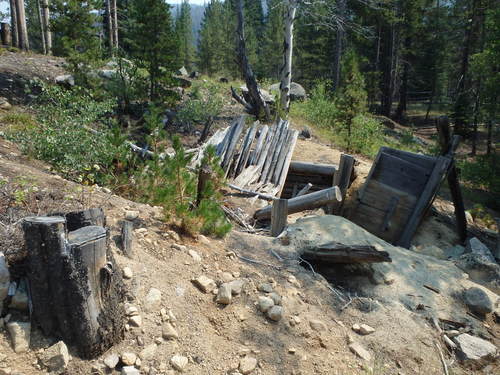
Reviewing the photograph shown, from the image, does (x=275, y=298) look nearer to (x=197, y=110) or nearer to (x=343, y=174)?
(x=343, y=174)

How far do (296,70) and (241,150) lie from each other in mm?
32545

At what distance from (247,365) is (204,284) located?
806 millimetres

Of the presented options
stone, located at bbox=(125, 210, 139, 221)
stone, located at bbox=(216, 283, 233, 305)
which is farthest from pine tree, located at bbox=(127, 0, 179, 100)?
stone, located at bbox=(216, 283, 233, 305)

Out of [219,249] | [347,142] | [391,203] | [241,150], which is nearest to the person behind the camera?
[219,249]

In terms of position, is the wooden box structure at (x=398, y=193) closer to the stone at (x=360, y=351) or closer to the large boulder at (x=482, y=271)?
the large boulder at (x=482, y=271)

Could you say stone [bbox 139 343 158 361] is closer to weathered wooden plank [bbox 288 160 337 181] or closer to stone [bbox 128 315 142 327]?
stone [bbox 128 315 142 327]

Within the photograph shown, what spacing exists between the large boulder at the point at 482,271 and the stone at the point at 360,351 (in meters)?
2.73

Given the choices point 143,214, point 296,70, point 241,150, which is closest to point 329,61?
point 296,70

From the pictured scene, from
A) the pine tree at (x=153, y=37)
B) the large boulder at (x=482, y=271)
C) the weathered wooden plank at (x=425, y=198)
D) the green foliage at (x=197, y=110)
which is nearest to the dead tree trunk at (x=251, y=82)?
the green foliage at (x=197, y=110)

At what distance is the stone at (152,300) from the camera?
2.82 metres

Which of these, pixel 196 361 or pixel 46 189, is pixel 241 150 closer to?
pixel 46 189

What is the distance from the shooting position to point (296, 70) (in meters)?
39.0

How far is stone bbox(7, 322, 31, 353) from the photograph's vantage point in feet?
7.22

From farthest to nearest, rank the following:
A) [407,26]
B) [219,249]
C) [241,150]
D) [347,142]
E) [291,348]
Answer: [407,26] → [347,142] → [241,150] → [219,249] → [291,348]
